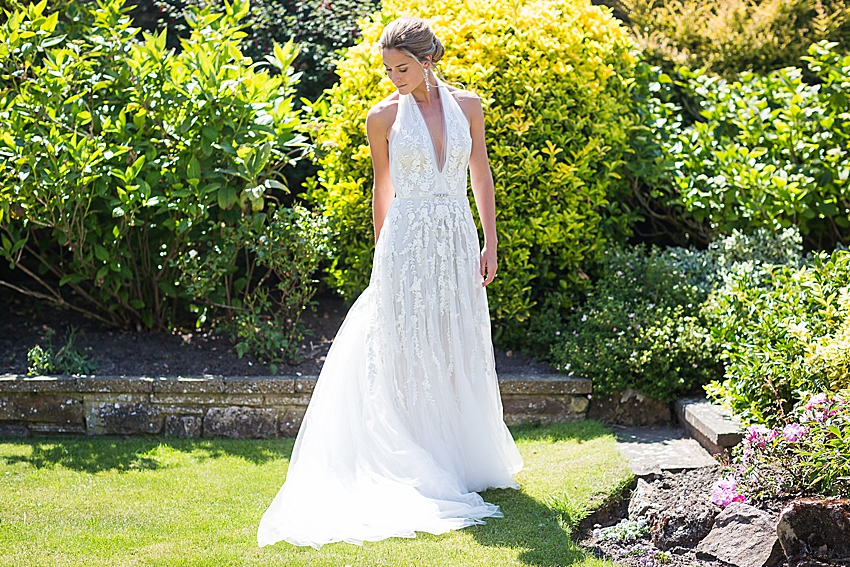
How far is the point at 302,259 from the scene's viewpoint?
5.23 metres

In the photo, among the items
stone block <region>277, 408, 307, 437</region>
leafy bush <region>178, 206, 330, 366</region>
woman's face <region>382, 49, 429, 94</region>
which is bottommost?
stone block <region>277, 408, 307, 437</region>

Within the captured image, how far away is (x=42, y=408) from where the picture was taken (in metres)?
4.87

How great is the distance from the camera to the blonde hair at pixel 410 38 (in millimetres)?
3387

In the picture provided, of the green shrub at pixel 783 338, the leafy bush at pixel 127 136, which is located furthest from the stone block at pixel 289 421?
the green shrub at pixel 783 338

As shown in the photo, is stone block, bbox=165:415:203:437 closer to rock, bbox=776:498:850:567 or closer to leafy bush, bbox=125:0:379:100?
leafy bush, bbox=125:0:379:100

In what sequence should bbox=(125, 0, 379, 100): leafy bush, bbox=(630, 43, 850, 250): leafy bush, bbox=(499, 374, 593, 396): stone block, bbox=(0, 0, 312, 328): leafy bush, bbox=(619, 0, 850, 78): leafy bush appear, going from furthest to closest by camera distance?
bbox=(125, 0, 379, 100): leafy bush
bbox=(619, 0, 850, 78): leafy bush
bbox=(630, 43, 850, 250): leafy bush
bbox=(0, 0, 312, 328): leafy bush
bbox=(499, 374, 593, 396): stone block

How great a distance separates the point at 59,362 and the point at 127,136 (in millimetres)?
1345

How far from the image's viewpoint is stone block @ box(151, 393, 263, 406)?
15.9ft

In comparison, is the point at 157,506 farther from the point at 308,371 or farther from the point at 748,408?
the point at 748,408

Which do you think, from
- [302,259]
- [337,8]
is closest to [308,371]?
[302,259]

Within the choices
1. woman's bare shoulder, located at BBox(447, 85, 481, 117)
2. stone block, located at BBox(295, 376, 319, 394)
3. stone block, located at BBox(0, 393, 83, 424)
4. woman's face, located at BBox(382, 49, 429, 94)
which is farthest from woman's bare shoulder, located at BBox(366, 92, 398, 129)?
stone block, located at BBox(0, 393, 83, 424)

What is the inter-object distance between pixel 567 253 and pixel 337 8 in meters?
2.92

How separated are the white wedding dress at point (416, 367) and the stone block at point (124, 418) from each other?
4.87 feet

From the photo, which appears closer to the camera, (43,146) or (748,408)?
(748,408)
